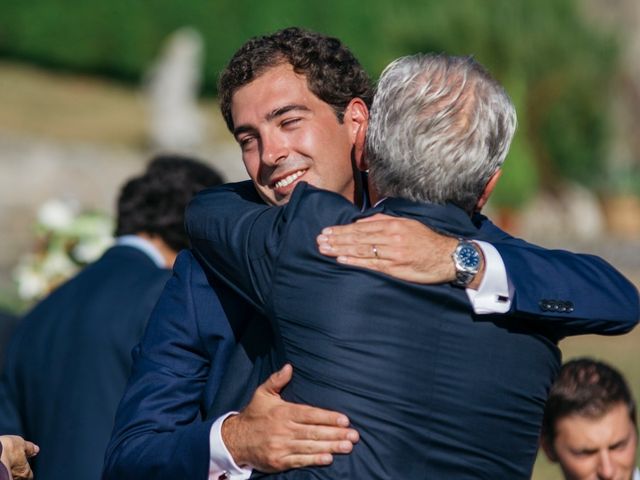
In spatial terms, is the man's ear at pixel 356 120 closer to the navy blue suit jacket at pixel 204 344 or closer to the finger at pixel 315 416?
the navy blue suit jacket at pixel 204 344

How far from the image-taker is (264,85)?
2838 mm

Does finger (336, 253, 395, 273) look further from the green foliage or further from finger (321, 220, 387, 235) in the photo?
the green foliage

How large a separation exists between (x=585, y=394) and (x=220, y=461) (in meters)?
1.74

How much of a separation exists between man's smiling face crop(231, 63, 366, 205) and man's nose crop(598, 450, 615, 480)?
1.45m

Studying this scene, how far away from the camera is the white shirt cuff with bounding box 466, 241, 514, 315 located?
2439 mm

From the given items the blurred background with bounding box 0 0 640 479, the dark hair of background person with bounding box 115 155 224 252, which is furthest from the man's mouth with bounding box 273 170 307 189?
the blurred background with bounding box 0 0 640 479

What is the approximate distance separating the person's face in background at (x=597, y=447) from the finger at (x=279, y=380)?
1.71 m

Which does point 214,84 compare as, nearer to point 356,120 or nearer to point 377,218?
point 356,120

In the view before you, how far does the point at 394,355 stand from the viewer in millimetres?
2418

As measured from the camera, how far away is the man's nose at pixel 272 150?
2.79m

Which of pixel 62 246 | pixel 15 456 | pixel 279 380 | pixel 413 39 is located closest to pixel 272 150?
pixel 279 380

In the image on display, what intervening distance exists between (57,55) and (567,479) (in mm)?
22609

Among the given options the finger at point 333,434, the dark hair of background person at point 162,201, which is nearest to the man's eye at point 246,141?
the finger at point 333,434

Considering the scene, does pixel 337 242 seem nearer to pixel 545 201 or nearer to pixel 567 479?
pixel 567 479
